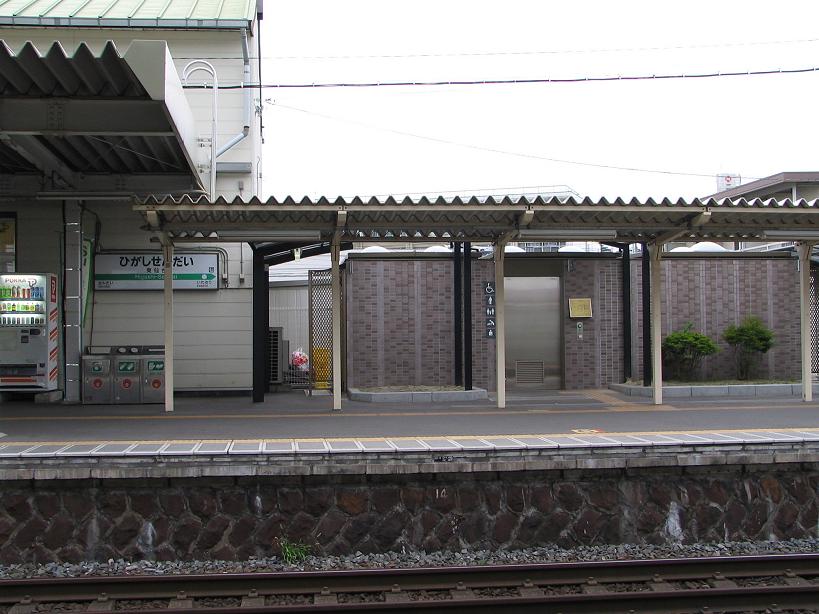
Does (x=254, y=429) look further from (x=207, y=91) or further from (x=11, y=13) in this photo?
(x=11, y=13)

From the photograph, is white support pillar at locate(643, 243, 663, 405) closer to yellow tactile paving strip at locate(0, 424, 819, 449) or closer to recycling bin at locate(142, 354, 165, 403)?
yellow tactile paving strip at locate(0, 424, 819, 449)

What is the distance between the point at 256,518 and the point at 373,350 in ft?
25.1

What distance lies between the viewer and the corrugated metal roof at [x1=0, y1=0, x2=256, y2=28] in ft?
46.4

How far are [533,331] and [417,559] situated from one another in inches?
362

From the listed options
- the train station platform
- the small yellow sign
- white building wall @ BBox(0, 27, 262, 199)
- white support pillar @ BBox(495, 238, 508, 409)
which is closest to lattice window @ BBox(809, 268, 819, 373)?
the train station platform

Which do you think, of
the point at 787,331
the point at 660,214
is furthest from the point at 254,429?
the point at 787,331

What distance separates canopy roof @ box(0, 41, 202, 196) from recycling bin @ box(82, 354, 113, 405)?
3.20m

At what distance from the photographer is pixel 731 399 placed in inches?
529

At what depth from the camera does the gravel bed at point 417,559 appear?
22.9ft

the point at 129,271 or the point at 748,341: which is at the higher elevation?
the point at 129,271

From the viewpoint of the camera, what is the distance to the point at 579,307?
15625 mm

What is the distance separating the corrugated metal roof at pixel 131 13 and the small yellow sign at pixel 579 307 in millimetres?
8984

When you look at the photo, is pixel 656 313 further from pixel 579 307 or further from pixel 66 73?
pixel 66 73

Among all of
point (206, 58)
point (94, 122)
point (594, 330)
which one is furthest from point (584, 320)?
point (94, 122)
